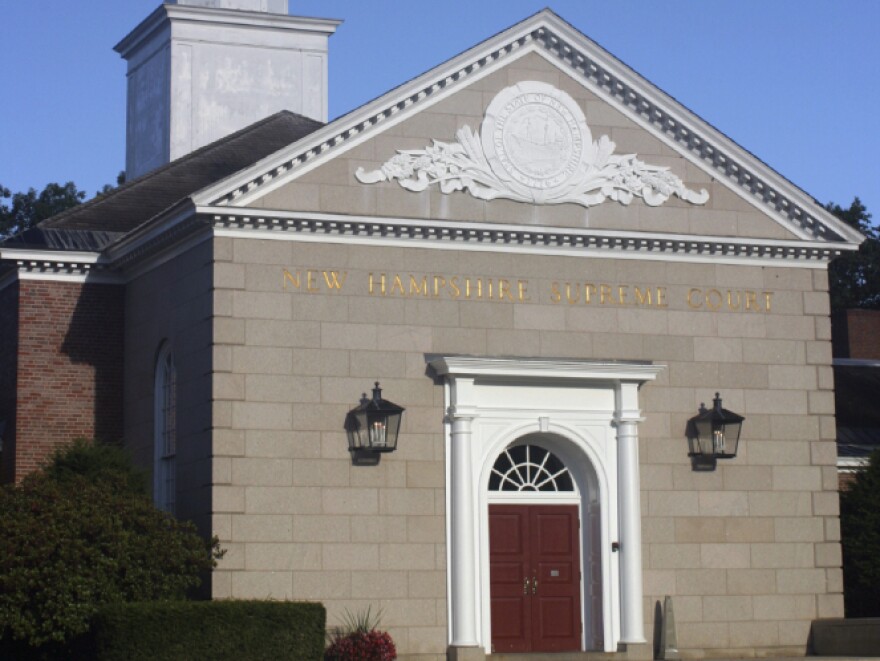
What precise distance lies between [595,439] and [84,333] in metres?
9.30

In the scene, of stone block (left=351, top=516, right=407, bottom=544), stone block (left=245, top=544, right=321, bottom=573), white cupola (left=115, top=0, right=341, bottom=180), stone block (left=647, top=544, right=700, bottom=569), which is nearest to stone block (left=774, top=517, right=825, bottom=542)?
stone block (left=647, top=544, right=700, bottom=569)

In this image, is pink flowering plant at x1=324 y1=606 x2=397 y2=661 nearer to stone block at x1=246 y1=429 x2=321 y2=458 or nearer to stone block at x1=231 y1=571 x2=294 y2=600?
stone block at x1=231 y1=571 x2=294 y2=600

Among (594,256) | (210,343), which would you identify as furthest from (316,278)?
(594,256)

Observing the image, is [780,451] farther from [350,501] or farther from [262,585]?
[262,585]

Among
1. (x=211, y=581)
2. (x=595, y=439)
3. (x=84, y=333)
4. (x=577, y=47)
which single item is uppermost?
(x=577, y=47)

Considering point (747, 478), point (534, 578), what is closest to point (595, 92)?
point (747, 478)

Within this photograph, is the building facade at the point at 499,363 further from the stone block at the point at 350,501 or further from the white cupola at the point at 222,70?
the white cupola at the point at 222,70

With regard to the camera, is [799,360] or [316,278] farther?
[799,360]

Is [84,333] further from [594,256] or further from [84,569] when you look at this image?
[594,256]

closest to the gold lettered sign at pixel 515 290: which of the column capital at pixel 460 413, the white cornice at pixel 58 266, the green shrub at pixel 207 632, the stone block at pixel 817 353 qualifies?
the stone block at pixel 817 353

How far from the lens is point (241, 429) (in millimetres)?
25031

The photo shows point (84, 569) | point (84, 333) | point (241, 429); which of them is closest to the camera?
point (84, 569)

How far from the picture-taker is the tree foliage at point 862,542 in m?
29.4

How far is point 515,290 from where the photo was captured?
88.4 ft
